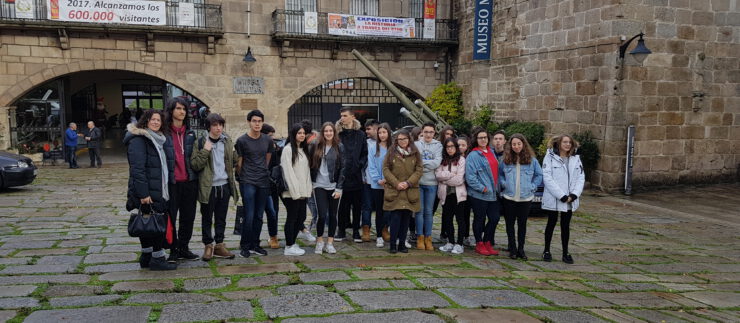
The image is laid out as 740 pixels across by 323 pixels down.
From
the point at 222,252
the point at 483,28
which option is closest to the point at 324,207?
the point at 222,252

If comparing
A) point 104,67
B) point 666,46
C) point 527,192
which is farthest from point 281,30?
point 527,192

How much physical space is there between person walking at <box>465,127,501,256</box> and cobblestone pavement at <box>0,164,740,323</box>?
26cm

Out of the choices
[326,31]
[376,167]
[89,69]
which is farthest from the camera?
[326,31]

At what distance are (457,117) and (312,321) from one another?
15365mm

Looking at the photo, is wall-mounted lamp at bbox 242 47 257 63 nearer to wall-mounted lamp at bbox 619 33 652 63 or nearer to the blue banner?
the blue banner

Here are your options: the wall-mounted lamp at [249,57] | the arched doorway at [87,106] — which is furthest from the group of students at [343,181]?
the wall-mounted lamp at [249,57]

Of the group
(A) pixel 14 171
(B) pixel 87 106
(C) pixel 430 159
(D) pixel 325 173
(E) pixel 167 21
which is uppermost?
(E) pixel 167 21

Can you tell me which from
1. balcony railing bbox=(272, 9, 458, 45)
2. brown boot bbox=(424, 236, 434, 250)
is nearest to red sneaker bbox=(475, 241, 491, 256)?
brown boot bbox=(424, 236, 434, 250)

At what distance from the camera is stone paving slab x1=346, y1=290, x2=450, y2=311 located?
4.59 meters

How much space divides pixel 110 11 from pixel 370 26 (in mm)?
7955

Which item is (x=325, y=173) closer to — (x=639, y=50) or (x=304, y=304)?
(x=304, y=304)

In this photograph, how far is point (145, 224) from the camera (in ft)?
17.0

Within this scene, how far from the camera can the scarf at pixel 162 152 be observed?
5.25 metres

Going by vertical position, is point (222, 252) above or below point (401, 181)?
below
